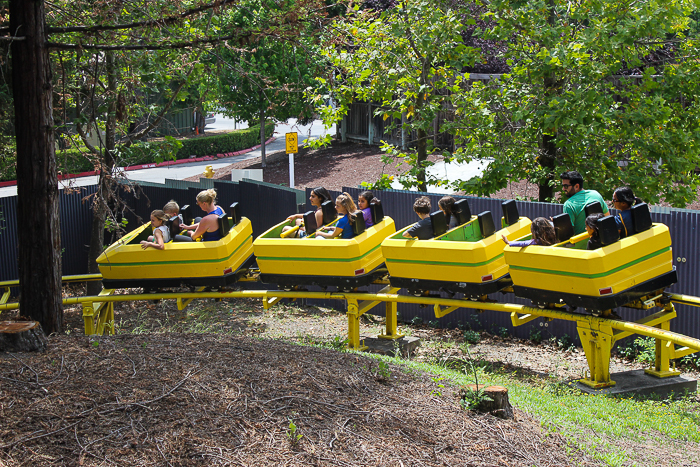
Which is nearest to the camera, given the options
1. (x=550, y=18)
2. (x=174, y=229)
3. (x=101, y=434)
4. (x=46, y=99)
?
(x=101, y=434)

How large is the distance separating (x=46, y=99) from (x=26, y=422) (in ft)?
12.7

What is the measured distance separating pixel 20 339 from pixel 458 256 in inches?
181

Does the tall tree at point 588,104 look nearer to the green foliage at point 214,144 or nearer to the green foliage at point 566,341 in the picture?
the green foliage at point 566,341

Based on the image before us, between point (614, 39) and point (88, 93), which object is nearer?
point (614, 39)

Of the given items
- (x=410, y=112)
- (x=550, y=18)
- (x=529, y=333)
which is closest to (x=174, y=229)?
(x=410, y=112)

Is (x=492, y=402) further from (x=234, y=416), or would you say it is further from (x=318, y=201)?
(x=318, y=201)

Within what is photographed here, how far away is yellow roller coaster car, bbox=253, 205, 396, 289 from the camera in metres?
8.40

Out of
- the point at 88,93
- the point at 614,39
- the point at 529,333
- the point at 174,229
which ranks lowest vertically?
the point at 529,333

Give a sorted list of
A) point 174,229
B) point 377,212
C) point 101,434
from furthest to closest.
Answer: point 174,229 < point 377,212 < point 101,434

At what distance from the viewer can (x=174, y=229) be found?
379 inches

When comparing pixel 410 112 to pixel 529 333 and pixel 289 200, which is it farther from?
pixel 529 333

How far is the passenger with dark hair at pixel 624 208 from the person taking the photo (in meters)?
6.82

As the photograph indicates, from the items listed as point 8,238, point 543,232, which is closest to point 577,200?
point 543,232

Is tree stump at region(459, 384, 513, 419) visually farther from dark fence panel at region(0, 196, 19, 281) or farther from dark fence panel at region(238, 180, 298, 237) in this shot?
dark fence panel at region(0, 196, 19, 281)
